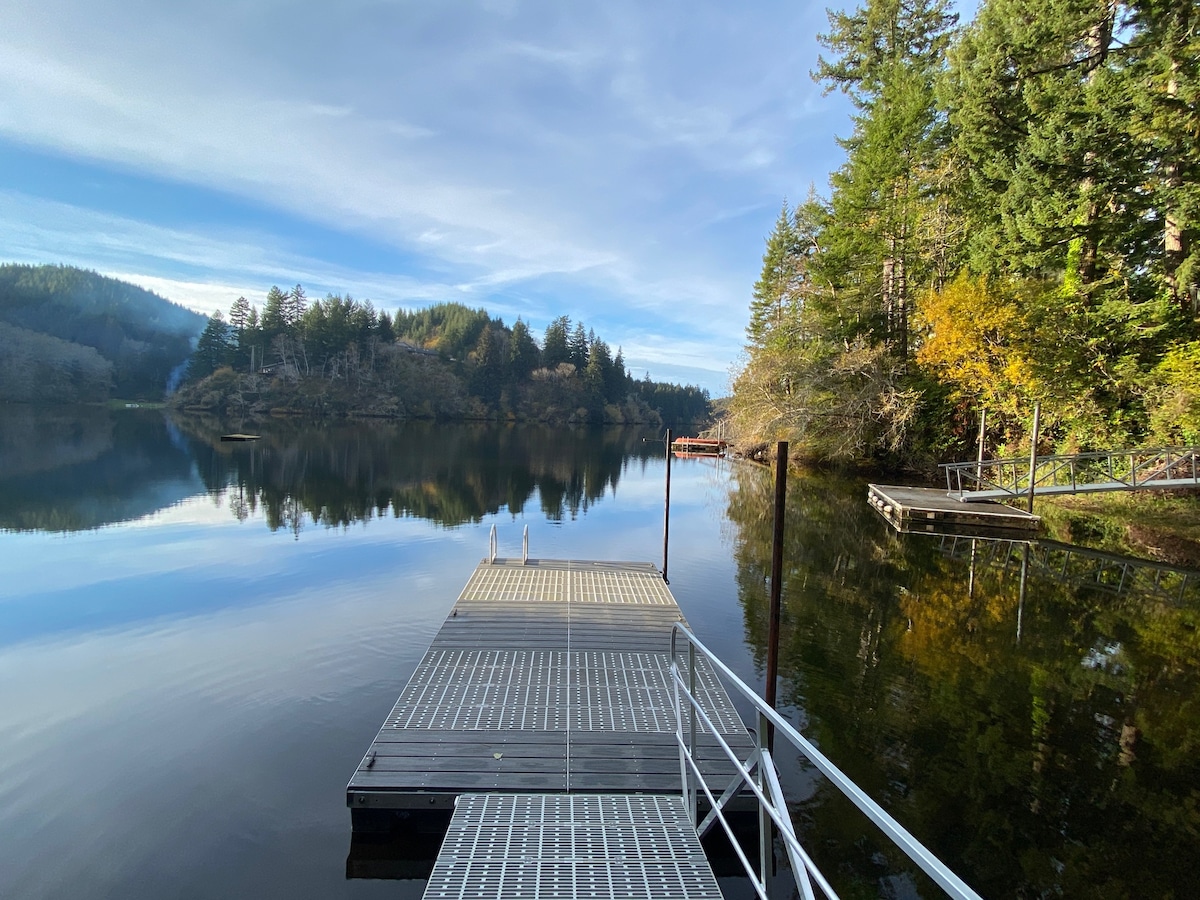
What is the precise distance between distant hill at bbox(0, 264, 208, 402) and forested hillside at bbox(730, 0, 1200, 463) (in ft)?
332

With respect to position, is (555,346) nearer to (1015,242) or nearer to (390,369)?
(390,369)

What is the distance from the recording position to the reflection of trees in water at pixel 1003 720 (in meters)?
5.33

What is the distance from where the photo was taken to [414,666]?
30.0 feet

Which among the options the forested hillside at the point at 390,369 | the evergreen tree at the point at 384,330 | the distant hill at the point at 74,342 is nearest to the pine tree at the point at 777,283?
the forested hillside at the point at 390,369

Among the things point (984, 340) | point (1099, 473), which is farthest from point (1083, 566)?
point (984, 340)

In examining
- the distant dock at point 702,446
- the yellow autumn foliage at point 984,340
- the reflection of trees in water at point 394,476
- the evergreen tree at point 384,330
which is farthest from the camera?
the evergreen tree at point 384,330

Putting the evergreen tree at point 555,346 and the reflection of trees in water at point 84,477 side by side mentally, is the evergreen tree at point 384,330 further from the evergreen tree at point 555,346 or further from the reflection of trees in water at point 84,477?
the reflection of trees in water at point 84,477

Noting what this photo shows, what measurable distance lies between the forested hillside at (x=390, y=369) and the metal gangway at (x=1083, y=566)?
86.1 m

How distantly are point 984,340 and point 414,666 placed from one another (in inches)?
936

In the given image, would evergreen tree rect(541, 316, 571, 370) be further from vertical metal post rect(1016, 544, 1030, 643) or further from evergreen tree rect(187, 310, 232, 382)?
vertical metal post rect(1016, 544, 1030, 643)

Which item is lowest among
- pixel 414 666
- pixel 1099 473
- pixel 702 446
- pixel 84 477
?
pixel 414 666

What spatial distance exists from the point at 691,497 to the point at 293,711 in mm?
22688

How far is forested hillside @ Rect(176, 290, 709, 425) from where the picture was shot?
8762 cm

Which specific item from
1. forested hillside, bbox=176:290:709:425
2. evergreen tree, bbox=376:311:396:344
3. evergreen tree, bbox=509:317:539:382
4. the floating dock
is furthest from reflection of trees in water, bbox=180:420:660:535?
evergreen tree, bbox=509:317:539:382
